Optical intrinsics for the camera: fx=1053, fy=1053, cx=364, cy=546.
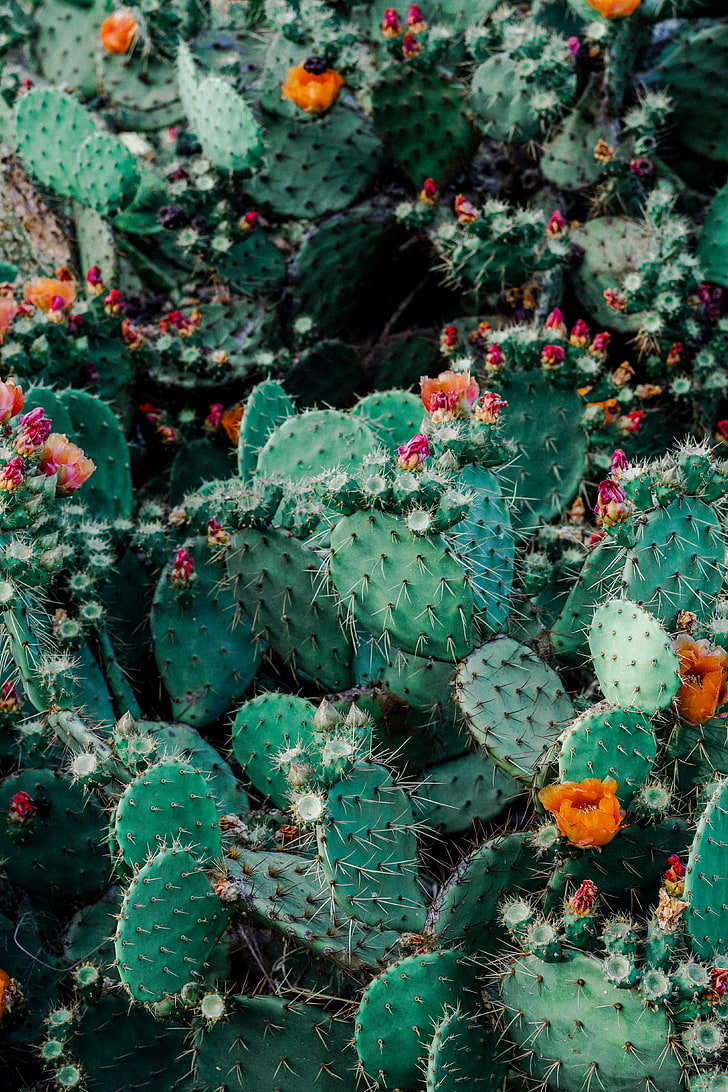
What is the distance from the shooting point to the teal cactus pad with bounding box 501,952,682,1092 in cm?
179

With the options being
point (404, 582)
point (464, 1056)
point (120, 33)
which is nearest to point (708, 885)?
point (464, 1056)

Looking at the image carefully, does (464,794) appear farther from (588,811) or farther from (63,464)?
(63,464)

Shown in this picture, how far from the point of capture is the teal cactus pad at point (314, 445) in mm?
2721

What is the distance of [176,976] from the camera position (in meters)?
2.08

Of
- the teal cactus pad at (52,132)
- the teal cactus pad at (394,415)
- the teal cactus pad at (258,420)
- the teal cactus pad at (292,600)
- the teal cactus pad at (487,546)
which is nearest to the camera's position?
the teal cactus pad at (487,546)

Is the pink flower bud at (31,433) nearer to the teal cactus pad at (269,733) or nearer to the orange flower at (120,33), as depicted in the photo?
the teal cactus pad at (269,733)

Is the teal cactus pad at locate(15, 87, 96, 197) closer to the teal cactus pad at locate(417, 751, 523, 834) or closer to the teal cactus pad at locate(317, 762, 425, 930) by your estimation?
the teal cactus pad at locate(417, 751, 523, 834)

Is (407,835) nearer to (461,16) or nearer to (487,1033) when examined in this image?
(487,1033)

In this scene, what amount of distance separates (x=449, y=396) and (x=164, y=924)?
4.14 ft

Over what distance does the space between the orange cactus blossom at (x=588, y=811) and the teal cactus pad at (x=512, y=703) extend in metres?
0.14

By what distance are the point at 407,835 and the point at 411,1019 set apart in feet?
1.14

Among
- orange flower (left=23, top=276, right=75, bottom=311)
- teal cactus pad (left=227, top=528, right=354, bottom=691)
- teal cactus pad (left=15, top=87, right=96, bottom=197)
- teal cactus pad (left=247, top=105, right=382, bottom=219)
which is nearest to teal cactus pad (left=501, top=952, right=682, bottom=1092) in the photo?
teal cactus pad (left=227, top=528, right=354, bottom=691)

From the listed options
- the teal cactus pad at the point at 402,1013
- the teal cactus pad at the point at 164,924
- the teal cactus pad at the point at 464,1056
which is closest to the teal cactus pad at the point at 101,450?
the teal cactus pad at the point at 164,924

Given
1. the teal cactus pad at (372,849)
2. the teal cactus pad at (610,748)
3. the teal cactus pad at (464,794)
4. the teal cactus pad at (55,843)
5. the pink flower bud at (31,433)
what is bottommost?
the teal cactus pad at (55,843)
